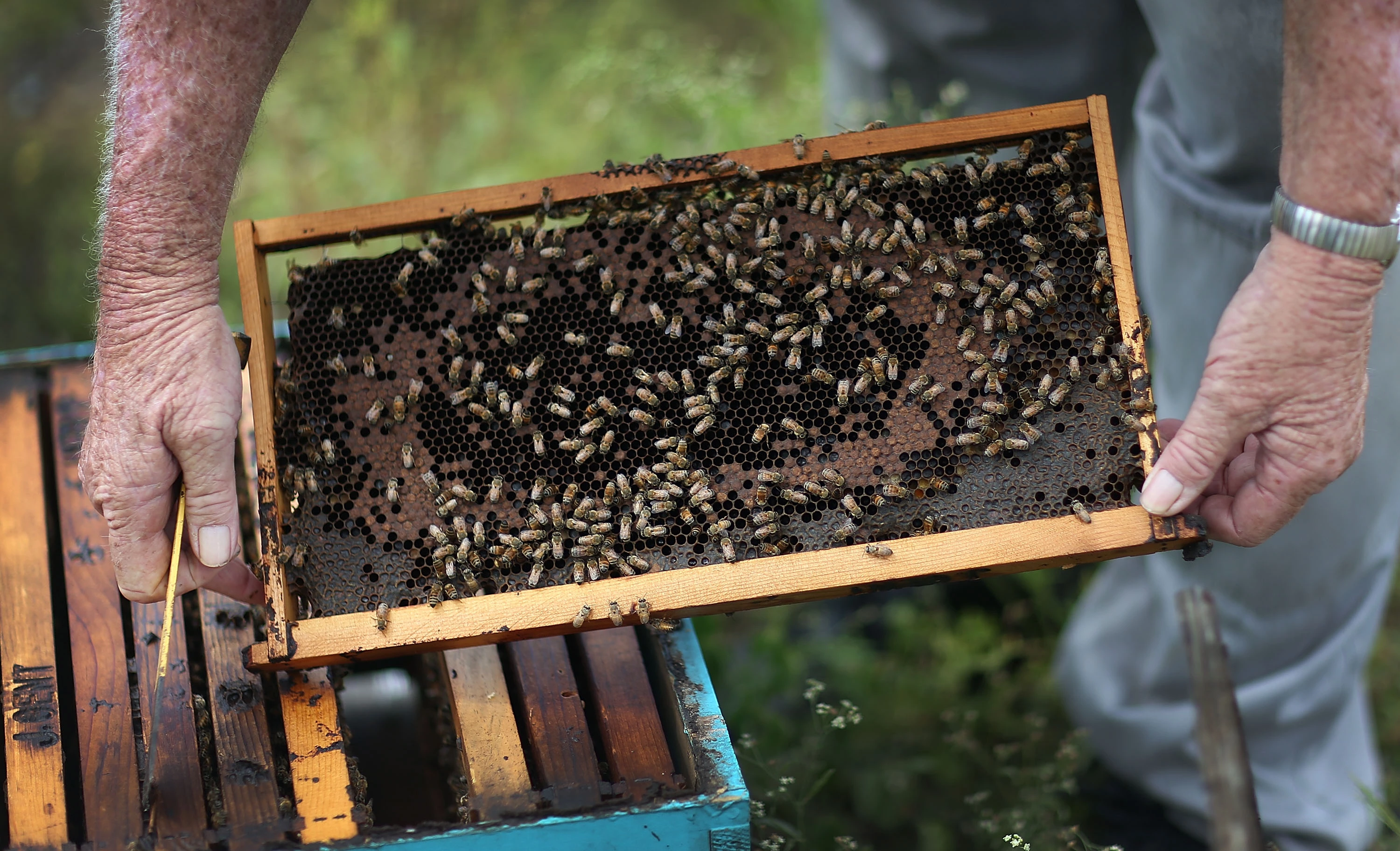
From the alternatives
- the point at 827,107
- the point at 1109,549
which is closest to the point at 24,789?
the point at 1109,549

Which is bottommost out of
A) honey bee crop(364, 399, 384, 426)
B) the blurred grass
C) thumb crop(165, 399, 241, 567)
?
thumb crop(165, 399, 241, 567)

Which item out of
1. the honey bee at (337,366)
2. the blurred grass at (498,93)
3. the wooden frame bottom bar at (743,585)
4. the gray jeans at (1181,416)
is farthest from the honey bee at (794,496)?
the blurred grass at (498,93)

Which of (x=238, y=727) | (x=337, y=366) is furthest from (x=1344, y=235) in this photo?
(x=238, y=727)

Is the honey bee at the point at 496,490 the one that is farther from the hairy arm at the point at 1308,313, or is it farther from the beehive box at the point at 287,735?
the hairy arm at the point at 1308,313

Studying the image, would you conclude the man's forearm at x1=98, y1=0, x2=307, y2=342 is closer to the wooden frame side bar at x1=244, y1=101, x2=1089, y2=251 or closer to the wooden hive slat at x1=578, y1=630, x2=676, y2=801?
the wooden frame side bar at x1=244, y1=101, x2=1089, y2=251

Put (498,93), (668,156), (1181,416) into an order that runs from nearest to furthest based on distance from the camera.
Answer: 1. (1181,416)
2. (668,156)
3. (498,93)

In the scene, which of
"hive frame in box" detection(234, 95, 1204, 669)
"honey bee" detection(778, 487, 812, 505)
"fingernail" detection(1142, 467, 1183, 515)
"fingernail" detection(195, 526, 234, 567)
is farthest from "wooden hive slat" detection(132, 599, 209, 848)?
"fingernail" detection(1142, 467, 1183, 515)

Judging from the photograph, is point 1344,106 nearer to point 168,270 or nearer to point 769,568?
point 769,568
